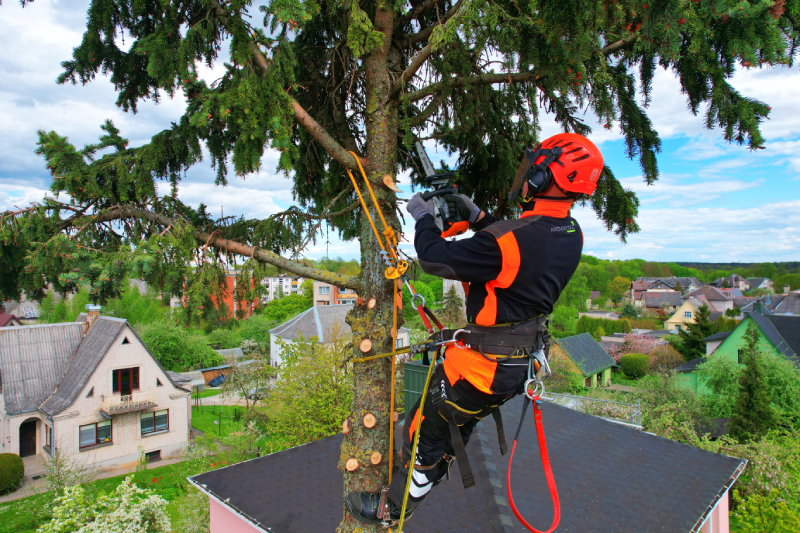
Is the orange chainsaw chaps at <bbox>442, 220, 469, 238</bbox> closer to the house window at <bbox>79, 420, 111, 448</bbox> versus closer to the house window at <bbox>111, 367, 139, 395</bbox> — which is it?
the house window at <bbox>111, 367, 139, 395</bbox>

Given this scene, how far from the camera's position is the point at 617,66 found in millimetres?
4227

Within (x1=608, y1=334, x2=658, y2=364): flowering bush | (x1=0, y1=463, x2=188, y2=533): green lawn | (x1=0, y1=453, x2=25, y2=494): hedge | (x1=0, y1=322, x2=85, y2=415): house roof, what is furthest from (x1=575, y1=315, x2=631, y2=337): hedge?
(x1=0, y1=453, x2=25, y2=494): hedge

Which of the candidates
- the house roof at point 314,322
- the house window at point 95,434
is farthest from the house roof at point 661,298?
the house window at point 95,434

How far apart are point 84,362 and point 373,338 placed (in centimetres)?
2396

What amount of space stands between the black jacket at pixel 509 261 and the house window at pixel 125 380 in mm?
23267

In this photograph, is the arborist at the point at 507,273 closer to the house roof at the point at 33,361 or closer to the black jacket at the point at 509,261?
the black jacket at the point at 509,261

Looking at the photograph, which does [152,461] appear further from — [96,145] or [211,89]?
[211,89]

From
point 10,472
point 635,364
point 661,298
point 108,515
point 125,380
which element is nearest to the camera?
point 108,515

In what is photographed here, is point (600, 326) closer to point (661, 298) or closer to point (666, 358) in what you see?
point (666, 358)

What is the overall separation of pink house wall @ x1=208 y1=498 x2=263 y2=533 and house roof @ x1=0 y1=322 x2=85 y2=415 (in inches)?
692

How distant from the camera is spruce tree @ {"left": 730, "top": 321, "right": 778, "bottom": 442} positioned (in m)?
18.2

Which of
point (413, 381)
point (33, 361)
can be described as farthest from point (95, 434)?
point (413, 381)

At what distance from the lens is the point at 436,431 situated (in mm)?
2785

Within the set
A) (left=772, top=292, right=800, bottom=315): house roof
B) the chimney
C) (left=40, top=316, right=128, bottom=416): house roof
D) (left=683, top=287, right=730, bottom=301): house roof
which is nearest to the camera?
(left=40, top=316, right=128, bottom=416): house roof
